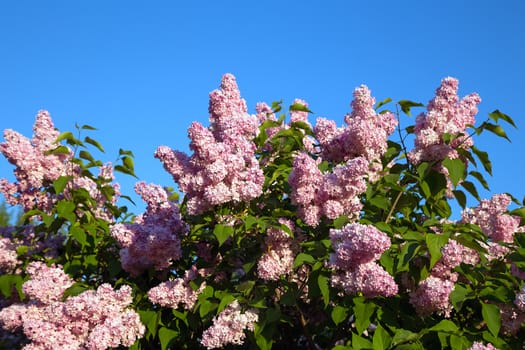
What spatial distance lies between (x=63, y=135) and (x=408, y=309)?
306 cm

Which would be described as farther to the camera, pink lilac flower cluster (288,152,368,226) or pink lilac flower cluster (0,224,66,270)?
pink lilac flower cluster (0,224,66,270)

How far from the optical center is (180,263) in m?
4.89

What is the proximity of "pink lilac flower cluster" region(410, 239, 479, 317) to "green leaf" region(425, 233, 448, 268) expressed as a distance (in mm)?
290

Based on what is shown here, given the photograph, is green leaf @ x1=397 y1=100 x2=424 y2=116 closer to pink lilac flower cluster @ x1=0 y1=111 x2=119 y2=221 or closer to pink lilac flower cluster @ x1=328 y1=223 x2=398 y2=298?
pink lilac flower cluster @ x1=328 y1=223 x2=398 y2=298

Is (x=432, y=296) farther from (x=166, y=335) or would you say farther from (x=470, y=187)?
(x=166, y=335)

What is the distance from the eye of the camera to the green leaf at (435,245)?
3.38m

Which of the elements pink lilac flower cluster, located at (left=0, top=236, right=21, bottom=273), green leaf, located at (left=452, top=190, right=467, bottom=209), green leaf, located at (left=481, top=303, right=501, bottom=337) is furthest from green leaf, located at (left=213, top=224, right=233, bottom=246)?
pink lilac flower cluster, located at (left=0, top=236, right=21, bottom=273)

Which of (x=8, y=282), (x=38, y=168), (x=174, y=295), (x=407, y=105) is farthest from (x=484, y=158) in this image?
(x=8, y=282)

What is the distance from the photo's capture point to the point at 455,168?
3.95 meters

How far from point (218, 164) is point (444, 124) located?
1567 millimetres

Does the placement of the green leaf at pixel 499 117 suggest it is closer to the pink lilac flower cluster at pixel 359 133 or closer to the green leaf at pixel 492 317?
the pink lilac flower cluster at pixel 359 133

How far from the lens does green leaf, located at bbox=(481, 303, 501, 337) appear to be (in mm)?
3482

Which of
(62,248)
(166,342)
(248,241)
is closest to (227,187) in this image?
(248,241)

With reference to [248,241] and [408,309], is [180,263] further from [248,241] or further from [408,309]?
[408,309]
